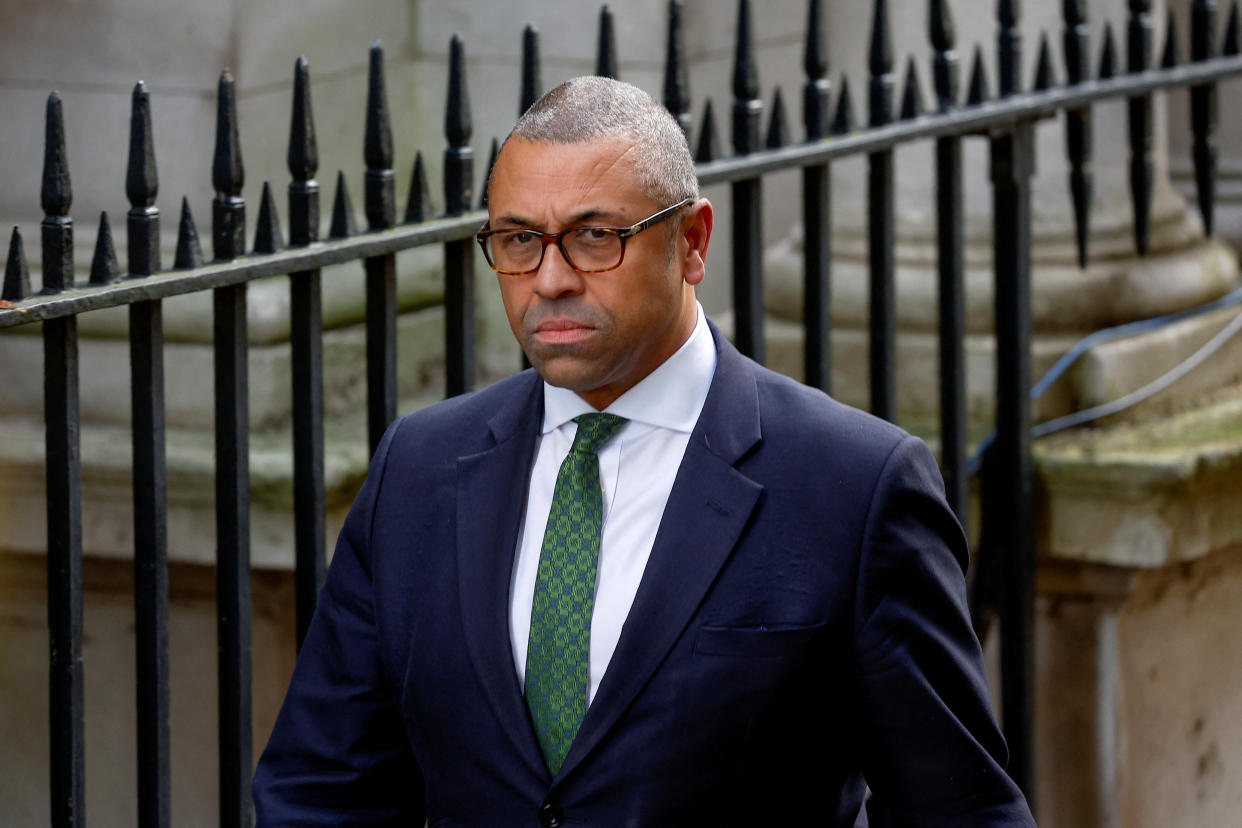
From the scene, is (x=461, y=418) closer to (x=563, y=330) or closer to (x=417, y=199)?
(x=563, y=330)

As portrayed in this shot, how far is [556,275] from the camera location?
6.45 feet

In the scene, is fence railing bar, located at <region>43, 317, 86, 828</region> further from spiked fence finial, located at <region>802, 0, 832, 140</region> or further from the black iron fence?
spiked fence finial, located at <region>802, 0, 832, 140</region>

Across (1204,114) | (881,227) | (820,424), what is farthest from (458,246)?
(1204,114)

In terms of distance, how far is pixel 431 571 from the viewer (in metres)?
2.13

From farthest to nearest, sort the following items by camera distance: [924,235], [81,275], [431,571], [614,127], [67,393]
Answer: [924,235]
[81,275]
[67,393]
[431,571]
[614,127]

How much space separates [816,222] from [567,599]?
1.65m

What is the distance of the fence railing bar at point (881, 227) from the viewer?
3.57 m

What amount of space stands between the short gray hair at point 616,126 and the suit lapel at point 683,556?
10.7 inches

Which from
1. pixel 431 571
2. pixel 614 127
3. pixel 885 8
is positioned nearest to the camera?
pixel 614 127

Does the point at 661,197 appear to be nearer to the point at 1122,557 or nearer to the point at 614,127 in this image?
the point at 614,127

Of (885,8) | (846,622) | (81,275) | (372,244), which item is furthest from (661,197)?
(81,275)

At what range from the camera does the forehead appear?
77.0 inches

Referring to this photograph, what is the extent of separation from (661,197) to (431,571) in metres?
0.51

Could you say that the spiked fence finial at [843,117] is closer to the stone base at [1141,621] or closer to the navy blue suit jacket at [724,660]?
the stone base at [1141,621]
